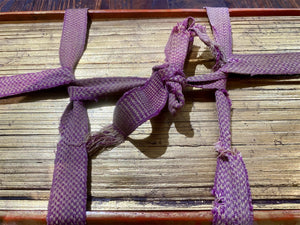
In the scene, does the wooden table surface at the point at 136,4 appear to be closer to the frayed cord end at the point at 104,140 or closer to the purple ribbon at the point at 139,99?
the purple ribbon at the point at 139,99

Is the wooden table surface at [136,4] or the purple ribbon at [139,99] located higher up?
the wooden table surface at [136,4]

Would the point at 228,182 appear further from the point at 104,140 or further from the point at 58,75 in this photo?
the point at 58,75

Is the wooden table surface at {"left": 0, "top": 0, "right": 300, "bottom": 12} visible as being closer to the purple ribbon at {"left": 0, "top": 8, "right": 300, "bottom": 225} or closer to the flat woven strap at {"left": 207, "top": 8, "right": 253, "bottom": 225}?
the purple ribbon at {"left": 0, "top": 8, "right": 300, "bottom": 225}

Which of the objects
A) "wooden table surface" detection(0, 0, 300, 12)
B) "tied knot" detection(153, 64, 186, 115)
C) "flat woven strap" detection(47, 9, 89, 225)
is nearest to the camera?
"flat woven strap" detection(47, 9, 89, 225)

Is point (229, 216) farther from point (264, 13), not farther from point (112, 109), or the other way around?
point (264, 13)

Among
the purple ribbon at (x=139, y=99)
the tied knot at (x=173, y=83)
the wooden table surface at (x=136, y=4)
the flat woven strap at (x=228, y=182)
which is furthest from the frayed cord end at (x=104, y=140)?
the wooden table surface at (x=136, y=4)

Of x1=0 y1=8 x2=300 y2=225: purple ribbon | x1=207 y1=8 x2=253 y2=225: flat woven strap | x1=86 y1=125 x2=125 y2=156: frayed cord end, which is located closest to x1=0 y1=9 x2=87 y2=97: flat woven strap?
x1=0 y1=8 x2=300 y2=225: purple ribbon
